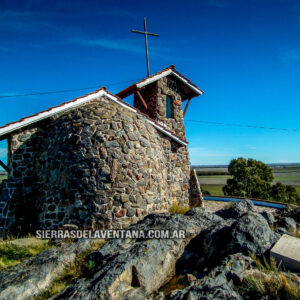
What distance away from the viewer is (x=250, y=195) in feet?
91.8

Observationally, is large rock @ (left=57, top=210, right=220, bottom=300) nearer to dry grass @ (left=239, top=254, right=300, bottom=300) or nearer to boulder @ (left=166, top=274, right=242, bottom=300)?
boulder @ (left=166, top=274, right=242, bottom=300)

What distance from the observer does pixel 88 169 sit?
791 centimetres

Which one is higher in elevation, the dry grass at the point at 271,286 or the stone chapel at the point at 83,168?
the stone chapel at the point at 83,168

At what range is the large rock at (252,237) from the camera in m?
5.04

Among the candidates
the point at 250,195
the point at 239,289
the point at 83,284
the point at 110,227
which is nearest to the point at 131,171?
the point at 110,227

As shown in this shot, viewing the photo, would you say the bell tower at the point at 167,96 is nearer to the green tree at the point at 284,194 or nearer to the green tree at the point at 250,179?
the green tree at the point at 250,179

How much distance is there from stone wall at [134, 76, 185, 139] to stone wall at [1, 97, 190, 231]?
418 cm

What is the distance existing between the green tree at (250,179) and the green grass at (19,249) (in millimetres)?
25930

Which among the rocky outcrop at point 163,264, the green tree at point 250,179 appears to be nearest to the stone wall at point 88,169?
the rocky outcrop at point 163,264

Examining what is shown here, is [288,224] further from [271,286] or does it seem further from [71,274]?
[71,274]

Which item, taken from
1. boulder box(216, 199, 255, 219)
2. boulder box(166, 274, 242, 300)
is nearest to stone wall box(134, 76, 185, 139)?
boulder box(216, 199, 255, 219)

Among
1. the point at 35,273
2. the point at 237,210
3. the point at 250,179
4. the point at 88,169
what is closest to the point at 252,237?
the point at 237,210

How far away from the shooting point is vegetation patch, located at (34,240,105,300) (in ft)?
14.7

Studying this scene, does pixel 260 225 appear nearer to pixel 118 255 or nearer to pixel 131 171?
pixel 118 255
